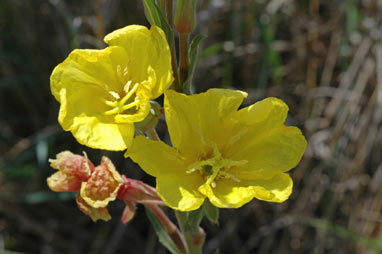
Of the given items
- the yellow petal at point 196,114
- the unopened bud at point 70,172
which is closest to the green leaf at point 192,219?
the yellow petal at point 196,114

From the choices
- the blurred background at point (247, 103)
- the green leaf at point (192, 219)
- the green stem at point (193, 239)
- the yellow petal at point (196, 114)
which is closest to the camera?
the yellow petal at point (196, 114)

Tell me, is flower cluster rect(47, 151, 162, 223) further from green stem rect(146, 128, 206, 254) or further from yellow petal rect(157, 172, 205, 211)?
yellow petal rect(157, 172, 205, 211)

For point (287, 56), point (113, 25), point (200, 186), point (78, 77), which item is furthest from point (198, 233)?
point (287, 56)

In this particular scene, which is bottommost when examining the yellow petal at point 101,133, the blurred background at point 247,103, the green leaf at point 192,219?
the blurred background at point 247,103

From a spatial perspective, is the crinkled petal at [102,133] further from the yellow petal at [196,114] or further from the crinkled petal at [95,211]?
the crinkled petal at [95,211]

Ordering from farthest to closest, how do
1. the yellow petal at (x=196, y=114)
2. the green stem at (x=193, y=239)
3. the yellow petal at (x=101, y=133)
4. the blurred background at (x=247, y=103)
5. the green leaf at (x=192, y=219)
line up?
the blurred background at (x=247, y=103), the green stem at (x=193, y=239), the green leaf at (x=192, y=219), the yellow petal at (x=196, y=114), the yellow petal at (x=101, y=133)

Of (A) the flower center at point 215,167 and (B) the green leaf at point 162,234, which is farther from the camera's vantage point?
(B) the green leaf at point 162,234

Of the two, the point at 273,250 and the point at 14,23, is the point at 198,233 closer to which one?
the point at 273,250

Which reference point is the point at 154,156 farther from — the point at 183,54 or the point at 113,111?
the point at 183,54
